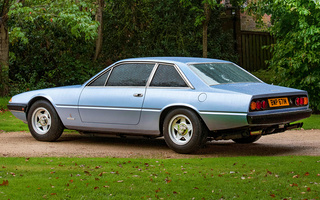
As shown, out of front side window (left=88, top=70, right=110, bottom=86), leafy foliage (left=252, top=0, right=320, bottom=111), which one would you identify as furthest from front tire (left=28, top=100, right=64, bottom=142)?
leafy foliage (left=252, top=0, right=320, bottom=111)

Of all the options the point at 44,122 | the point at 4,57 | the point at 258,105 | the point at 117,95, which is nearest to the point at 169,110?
the point at 117,95

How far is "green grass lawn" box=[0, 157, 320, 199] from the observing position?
19.1ft

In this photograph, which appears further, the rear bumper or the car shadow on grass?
the car shadow on grass

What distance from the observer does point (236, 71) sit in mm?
9273

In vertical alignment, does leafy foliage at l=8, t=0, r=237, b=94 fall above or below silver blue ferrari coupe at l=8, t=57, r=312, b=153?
above

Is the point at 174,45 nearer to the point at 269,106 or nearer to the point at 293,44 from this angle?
the point at 293,44

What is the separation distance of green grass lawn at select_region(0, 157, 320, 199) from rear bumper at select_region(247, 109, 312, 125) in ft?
1.75

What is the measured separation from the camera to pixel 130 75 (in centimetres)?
920

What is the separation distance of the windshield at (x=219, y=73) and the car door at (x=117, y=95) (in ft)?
2.79

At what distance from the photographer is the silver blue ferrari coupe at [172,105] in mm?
8008

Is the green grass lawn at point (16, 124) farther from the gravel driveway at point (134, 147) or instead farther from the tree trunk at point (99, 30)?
the tree trunk at point (99, 30)

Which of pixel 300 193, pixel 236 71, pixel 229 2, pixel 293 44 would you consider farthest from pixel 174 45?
pixel 300 193

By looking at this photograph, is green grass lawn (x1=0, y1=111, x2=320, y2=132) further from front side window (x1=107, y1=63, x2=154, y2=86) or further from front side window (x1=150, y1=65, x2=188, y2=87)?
front side window (x1=150, y1=65, x2=188, y2=87)

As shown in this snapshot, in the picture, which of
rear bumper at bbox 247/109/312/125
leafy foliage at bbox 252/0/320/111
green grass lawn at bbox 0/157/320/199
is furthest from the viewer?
leafy foliage at bbox 252/0/320/111
